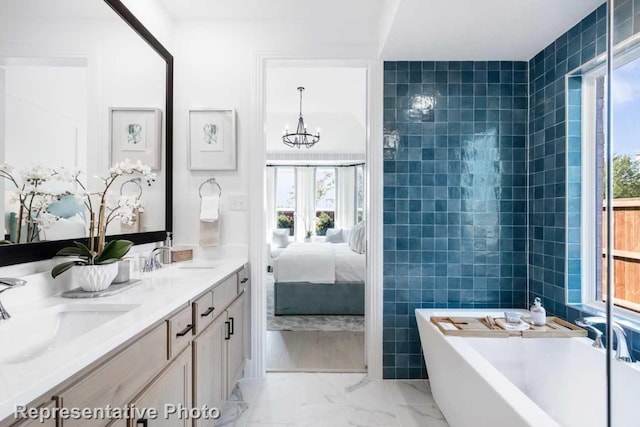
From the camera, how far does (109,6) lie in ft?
5.90

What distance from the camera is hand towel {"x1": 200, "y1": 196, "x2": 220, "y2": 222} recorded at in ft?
7.86

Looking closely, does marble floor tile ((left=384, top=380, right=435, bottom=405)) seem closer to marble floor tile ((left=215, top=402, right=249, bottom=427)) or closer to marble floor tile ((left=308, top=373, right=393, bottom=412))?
marble floor tile ((left=308, top=373, right=393, bottom=412))

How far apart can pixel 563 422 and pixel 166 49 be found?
3151 millimetres

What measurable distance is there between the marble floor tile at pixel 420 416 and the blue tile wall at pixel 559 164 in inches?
37.8

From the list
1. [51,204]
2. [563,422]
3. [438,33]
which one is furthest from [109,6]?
[563,422]

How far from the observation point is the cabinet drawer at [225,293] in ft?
Answer: 6.00

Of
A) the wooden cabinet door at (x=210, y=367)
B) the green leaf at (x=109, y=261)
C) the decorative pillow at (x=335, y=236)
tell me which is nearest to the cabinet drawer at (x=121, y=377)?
the wooden cabinet door at (x=210, y=367)

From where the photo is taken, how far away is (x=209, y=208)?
2.41 meters

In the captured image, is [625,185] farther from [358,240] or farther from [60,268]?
[358,240]

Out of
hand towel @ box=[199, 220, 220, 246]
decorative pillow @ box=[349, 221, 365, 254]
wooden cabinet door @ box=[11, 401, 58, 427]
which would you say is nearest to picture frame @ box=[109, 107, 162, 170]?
hand towel @ box=[199, 220, 220, 246]

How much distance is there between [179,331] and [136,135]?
126cm

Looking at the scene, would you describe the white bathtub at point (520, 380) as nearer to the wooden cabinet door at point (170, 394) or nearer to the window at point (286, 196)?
the wooden cabinet door at point (170, 394)

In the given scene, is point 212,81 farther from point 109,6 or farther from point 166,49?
point 109,6

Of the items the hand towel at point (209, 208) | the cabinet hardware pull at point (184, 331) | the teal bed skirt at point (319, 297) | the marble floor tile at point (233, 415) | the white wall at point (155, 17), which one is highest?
the white wall at point (155, 17)
